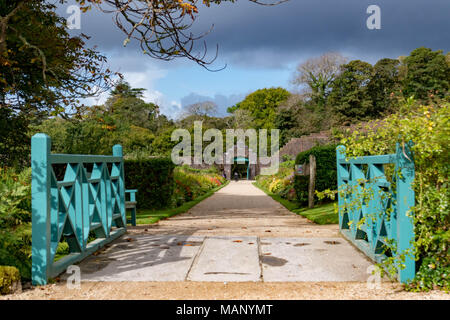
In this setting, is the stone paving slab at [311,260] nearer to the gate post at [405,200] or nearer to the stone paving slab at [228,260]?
the stone paving slab at [228,260]

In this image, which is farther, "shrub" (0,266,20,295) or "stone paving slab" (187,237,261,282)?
"stone paving slab" (187,237,261,282)

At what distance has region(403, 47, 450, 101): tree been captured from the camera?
40.4 m

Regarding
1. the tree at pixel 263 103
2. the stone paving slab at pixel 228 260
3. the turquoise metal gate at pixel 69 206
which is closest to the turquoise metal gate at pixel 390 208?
the stone paving slab at pixel 228 260

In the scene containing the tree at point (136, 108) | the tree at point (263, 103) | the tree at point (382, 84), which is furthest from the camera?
the tree at point (263, 103)

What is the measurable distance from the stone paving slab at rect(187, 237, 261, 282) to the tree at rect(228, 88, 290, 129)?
188 feet

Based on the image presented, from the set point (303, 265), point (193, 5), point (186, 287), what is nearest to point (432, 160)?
point (303, 265)

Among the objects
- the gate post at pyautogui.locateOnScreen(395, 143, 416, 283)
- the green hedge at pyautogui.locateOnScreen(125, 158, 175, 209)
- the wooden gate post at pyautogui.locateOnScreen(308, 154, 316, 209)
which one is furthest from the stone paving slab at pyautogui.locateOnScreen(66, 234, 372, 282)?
the green hedge at pyautogui.locateOnScreen(125, 158, 175, 209)

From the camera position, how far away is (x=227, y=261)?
4.84 meters

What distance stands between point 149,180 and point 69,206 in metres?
8.78

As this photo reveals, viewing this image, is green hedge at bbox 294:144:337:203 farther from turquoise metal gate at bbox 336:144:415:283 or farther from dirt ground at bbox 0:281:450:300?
dirt ground at bbox 0:281:450:300

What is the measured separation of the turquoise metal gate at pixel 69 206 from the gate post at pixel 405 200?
3.34m

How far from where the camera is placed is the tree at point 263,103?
208 ft

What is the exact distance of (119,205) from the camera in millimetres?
6969

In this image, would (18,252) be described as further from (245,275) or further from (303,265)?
(303,265)
